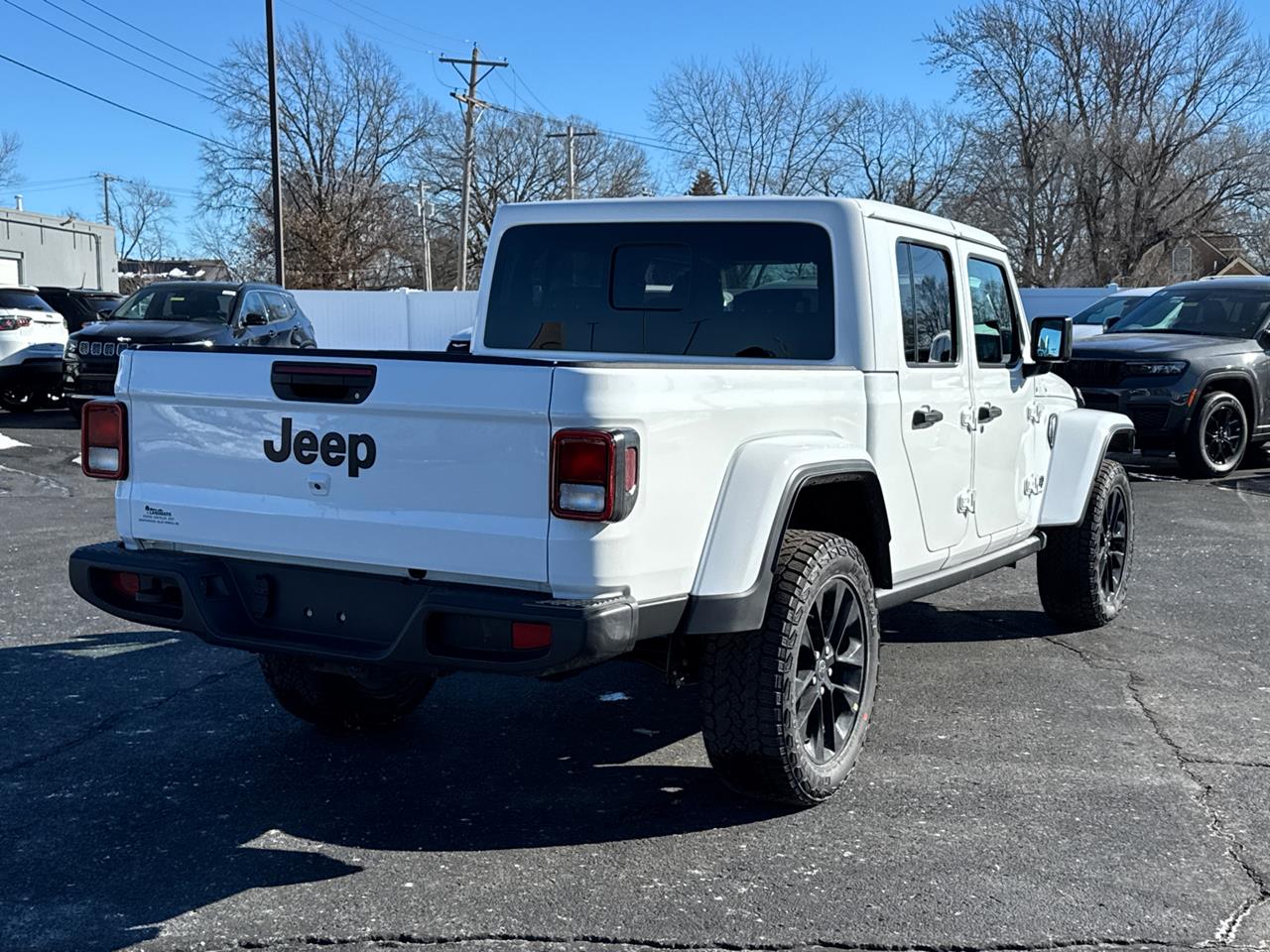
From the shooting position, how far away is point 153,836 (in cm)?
396

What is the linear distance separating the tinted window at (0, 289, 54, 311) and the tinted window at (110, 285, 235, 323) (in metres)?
2.58

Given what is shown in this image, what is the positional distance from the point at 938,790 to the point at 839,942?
1.20 meters

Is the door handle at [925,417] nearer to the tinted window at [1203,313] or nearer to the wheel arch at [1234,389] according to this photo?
the wheel arch at [1234,389]

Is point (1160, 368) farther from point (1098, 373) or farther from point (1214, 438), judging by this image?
point (1214, 438)

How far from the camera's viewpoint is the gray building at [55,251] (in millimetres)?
61781

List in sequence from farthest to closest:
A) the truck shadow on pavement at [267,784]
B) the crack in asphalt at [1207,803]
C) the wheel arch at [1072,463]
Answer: the wheel arch at [1072,463], the truck shadow on pavement at [267,784], the crack in asphalt at [1207,803]

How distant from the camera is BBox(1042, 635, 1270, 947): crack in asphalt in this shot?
340cm

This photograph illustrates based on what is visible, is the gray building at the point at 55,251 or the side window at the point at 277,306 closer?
the side window at the point at 277,306

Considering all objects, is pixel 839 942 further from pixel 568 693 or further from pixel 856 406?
pixel 568 693

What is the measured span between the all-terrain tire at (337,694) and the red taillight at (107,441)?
0.98 meters

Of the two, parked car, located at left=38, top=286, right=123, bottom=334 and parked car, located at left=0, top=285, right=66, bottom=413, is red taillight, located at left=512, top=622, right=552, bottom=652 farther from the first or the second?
parked car, located at left=38, top=286, right=123, bottom=334

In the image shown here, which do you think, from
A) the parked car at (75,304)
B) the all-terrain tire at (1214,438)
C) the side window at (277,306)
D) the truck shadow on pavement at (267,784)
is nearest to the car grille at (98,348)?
the side window at (277,306)

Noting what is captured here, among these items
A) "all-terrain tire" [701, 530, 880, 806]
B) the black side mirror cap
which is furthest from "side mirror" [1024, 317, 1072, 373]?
"all-terrain tire" [701, 530, 880, 806]

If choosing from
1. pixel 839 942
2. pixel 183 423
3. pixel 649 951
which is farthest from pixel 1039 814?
pixel 183 423
